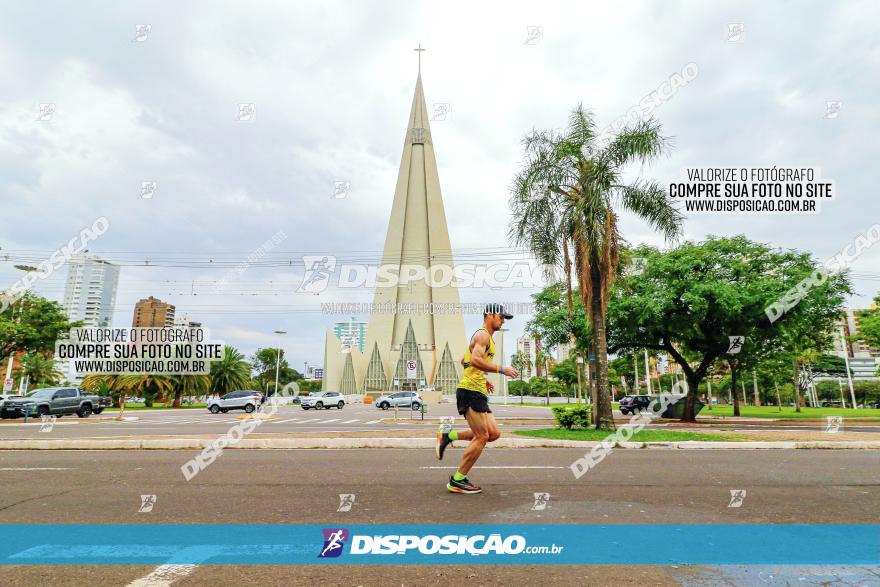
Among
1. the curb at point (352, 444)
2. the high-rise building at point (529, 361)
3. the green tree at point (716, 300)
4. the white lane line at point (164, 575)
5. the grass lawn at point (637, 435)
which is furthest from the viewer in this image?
the high-rise building at point (529, 361)

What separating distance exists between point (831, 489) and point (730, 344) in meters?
19.0

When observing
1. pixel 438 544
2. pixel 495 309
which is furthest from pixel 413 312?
pixel 438 544

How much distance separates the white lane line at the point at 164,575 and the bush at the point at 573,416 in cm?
1224

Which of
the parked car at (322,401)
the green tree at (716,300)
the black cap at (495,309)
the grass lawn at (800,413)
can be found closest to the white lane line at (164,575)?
the black cap at (495,309)

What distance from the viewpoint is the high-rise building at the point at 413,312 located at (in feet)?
249

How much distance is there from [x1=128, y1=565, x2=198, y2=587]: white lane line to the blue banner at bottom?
0.38 ft

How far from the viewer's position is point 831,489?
19.4 feet

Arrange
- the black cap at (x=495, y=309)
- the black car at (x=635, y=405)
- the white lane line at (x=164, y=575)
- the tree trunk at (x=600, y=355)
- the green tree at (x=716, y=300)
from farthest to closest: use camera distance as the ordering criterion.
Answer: the black car at (x=635, y=405) → the green tree at (x=716, y=300) → the tree trunk at (x=600, y=355) → the black cap at (x=495, y=309) → the white lane line at (x=164, y=575)

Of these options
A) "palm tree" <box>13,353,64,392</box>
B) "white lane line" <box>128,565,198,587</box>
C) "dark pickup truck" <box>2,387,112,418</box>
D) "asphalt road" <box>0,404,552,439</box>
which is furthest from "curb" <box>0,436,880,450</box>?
"palm tree" <box>13,353,64,392</box>

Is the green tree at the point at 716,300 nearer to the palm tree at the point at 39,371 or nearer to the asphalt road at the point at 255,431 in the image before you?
the asphalt road at the point at 255,431

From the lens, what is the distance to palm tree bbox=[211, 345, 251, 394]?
5362 cm

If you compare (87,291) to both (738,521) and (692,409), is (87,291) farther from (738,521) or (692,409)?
(738,521)

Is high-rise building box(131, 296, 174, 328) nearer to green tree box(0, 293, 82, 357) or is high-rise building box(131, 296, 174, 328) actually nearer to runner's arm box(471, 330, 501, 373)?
green tree box(0, 293, 82, 357)

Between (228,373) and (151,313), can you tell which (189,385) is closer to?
(228,373)
